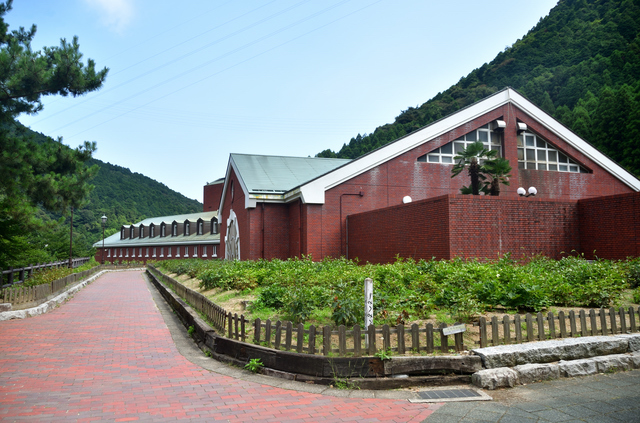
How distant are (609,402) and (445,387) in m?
1.75

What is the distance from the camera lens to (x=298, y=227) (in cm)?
2188

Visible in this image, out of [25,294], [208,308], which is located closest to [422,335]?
[208,308]

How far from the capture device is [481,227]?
1512 cm

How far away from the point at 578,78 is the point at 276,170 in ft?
138

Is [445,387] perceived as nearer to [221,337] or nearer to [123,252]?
[221,337]

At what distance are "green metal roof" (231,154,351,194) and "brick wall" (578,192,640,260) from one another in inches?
475

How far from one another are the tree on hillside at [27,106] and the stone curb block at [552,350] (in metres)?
11.8

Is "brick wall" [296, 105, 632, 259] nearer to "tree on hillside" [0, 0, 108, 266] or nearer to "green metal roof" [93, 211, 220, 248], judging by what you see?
"tree on hillside" [0, 0, 108, 266]

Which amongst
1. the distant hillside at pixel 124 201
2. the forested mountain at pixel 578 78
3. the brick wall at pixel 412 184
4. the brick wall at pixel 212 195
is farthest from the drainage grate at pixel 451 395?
the distant hillside at pixel 124 201

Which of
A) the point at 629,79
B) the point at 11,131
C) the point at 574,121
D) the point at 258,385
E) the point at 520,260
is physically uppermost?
the point at 629,79

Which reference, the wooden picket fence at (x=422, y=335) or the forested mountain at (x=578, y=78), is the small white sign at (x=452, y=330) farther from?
the forested mountain at (x=578, y=78)

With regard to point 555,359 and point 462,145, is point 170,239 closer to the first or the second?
point 462,145

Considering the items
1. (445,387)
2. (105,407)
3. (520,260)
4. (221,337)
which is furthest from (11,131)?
(520,260)

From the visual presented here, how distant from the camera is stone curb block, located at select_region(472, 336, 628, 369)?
5.83 meters
